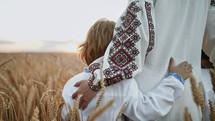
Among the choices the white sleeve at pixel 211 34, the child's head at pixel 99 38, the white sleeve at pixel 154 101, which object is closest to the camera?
the white sleeve at pixel 154 101

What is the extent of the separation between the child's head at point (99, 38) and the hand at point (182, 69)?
38 cm

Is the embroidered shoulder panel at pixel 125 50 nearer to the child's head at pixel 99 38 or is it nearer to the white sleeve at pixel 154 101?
the white sleeve at pixel 154 101

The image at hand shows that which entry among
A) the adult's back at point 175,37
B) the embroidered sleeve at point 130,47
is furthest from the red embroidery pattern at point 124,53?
the adult's back at point 175,37

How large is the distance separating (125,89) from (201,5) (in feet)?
1.84

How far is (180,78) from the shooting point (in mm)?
728

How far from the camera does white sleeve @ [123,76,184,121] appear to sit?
69 cm

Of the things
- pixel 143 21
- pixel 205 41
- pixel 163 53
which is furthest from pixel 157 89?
pixel 205 41

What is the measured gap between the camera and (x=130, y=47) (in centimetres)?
71

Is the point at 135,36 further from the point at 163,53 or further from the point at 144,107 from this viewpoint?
the point at 144,107

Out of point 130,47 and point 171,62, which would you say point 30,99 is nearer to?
point 130,47

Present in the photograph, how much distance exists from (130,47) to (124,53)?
38 mm

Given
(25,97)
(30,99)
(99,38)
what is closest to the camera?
(30,99)

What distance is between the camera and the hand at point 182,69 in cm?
74

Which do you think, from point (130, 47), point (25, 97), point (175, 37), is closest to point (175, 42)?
point (175, 37)
